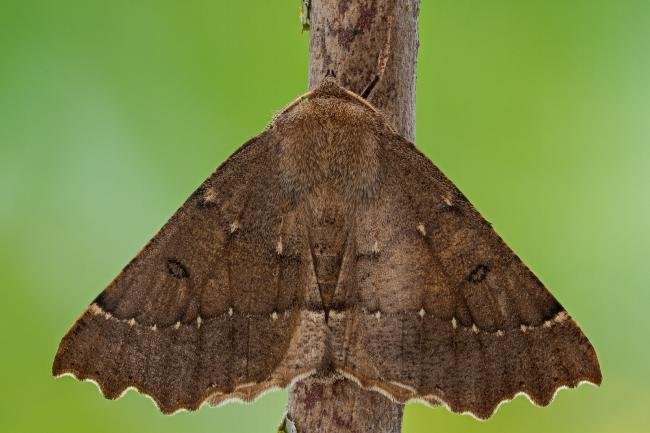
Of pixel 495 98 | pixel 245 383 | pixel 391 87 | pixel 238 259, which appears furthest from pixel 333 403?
pixel 495 98

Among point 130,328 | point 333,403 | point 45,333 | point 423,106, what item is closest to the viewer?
point 333,403

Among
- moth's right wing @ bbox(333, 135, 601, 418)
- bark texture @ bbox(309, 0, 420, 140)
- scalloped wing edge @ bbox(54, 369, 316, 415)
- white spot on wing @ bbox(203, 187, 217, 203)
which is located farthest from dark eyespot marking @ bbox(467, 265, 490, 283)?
white spot on wing @ bbox(203, 187, 217, 203)

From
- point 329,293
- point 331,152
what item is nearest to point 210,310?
point 329,293

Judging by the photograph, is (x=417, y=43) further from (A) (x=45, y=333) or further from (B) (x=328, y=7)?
(A) (x=45, y=333)

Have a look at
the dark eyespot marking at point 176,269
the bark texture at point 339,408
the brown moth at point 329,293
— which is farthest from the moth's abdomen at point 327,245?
the dark eyespot marking at point 176,269

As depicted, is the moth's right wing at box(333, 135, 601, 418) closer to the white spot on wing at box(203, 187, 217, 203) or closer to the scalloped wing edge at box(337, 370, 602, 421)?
the scalloped wing edge at box(337, 370, 602, 421)

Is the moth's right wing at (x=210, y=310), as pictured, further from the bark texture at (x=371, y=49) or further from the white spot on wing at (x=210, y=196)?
the bark texture at (x=371, y=49)
